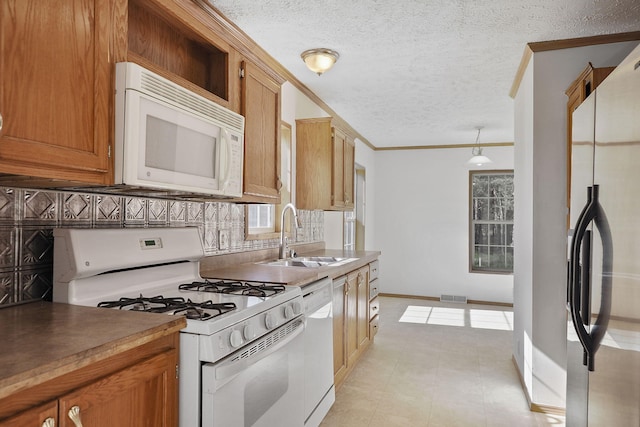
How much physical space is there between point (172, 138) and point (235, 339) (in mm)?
872

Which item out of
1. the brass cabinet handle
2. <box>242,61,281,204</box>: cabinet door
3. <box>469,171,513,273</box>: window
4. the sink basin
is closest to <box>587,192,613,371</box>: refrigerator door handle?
the brass cabinet handle

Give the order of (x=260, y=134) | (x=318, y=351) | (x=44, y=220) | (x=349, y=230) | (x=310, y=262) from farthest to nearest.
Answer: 1. (x=349, y=230)
2. (x=310, y=262)
3. (x=260, y=134)
4. (x=318, y=351)
5. (x=44, y=220)

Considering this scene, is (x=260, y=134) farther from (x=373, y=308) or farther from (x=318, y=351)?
(x=373, y=308)

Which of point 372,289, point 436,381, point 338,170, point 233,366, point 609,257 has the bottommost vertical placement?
point 436,381

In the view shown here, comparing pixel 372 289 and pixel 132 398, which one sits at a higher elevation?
pixel 132 398

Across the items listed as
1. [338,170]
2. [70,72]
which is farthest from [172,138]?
[338,170]

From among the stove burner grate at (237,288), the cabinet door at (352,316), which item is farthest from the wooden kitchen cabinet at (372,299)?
the stove burner grate at (237,288)

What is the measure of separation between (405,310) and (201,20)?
478cm

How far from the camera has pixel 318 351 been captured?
247 centimetres

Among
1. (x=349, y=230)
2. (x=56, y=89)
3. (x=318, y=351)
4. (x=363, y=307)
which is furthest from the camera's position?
(x=349, y=230)

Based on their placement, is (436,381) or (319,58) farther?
(436,381)

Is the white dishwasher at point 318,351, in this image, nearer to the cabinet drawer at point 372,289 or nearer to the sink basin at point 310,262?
the sink basin at point 310,262

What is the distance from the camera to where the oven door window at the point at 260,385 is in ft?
4.56

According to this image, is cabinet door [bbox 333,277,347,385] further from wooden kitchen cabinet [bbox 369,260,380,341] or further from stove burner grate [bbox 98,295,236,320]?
stove burner grate [bbox 98,295,236,320]
